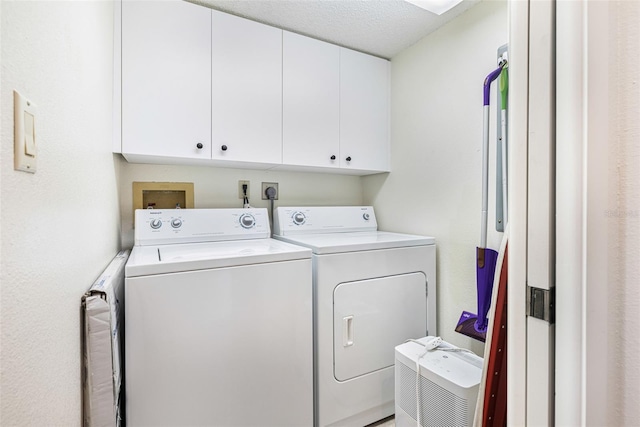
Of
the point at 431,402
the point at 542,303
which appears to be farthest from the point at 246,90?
the point at 431,402

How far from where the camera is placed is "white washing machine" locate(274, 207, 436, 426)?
1.47m

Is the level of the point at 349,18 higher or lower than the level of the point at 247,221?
higher

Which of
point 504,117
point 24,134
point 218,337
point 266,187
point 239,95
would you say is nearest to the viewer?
point 24,134

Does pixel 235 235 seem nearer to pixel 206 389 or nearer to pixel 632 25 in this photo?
pixel 206 389

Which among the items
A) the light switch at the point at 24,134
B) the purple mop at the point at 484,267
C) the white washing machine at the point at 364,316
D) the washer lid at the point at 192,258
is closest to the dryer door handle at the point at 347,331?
the white washing machine at the point at 364,316

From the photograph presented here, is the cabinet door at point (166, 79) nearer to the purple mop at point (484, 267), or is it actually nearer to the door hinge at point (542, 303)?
the purple mop at point (484, 267)

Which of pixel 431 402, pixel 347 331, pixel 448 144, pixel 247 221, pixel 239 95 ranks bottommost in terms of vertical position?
pixel 431 402

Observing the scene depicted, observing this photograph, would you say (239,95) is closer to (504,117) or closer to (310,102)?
(310,102)

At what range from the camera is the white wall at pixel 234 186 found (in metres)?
1.80

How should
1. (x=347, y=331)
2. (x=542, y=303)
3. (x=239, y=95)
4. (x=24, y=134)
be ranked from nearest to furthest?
(x=24, y=134), (x=542, y=303), (x=347, y=331), (x=239, y=95)

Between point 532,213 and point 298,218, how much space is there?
1.53 meters

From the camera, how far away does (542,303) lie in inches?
25.1

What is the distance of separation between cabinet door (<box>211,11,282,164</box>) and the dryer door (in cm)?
92

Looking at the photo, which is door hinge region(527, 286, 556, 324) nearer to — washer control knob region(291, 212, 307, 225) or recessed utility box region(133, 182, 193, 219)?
washer control knob region(291, 212, 307, 225)
